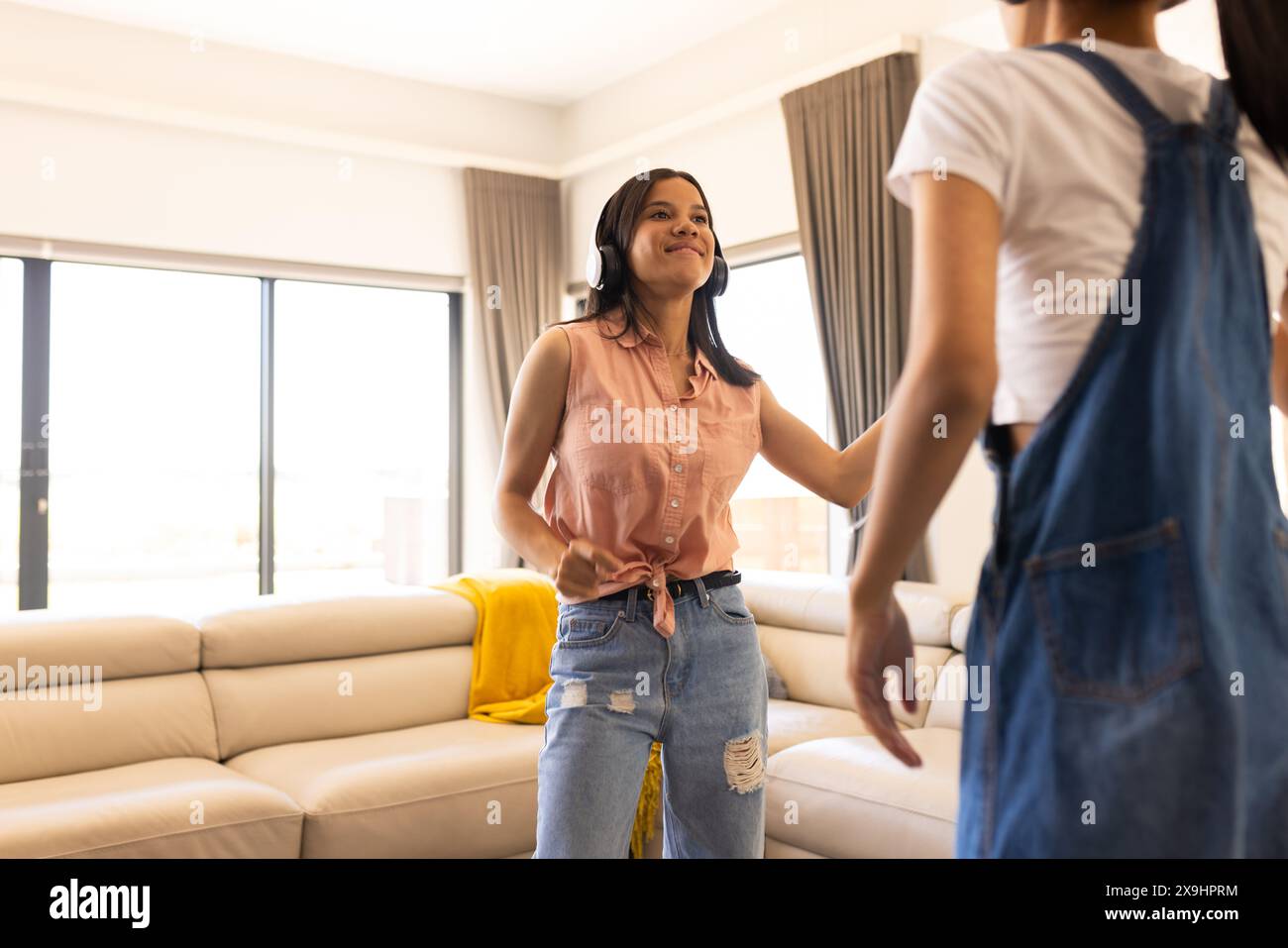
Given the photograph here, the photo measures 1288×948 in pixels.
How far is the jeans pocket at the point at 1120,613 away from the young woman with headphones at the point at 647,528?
1.99ft

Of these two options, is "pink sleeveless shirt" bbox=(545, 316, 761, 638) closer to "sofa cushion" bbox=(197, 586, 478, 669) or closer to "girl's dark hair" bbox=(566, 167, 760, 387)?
"girl's dark hair" bbox=(566, 167, 760, 387)

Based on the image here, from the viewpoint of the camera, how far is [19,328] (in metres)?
4.56

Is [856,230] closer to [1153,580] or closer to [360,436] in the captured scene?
[360,436]

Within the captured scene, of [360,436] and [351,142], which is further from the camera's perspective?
[360,436]

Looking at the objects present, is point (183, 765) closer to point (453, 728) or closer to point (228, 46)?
point (453, 728)

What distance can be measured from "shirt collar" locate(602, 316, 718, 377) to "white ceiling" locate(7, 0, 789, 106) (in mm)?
3341

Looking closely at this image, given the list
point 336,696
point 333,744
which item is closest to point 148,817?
point 333,744

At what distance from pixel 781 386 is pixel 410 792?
243 centimetres

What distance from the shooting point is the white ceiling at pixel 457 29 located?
4.42 m

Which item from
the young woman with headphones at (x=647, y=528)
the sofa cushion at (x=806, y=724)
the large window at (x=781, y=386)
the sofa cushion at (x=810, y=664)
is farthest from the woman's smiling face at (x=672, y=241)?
the large window at (x=781, y=386)

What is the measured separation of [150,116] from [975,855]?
4.66 meters

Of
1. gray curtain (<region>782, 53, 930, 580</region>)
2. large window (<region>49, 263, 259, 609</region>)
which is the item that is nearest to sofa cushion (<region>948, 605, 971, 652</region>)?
gray curtain (<region>782, 53, 930, 580</region>)

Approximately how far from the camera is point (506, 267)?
552 centimetres
